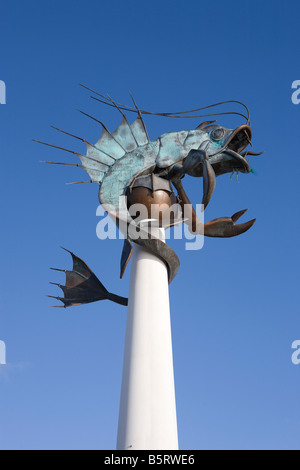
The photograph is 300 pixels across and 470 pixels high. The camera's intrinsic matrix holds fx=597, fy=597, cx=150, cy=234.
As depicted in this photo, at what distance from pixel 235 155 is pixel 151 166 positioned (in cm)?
174

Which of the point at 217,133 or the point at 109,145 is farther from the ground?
the point at 109,145

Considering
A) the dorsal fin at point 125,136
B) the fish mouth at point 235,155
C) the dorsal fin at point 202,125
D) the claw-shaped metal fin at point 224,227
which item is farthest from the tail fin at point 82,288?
the dorsal fin at point 202,125

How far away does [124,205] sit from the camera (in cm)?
1197

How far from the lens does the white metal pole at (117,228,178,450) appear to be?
Result: 927 centimetres

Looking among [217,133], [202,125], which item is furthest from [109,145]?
[217,133]

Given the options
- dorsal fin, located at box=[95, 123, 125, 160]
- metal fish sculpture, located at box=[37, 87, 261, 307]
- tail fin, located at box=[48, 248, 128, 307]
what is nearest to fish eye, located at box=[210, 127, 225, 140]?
metal fish sculpture, located at box=[37, 87, 261, 307]

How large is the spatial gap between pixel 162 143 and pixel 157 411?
564 cm

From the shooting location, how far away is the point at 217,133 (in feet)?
40.8

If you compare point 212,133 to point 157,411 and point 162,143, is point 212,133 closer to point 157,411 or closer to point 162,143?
point 162,143

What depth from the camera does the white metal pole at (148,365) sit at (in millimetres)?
9266

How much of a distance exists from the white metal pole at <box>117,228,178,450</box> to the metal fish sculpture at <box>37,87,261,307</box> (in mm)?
673

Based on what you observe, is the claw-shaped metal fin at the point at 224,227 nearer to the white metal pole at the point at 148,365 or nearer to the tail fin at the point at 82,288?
the white metal pole at the point at 148,365

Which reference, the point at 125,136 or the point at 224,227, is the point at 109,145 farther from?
the point at 224,227
